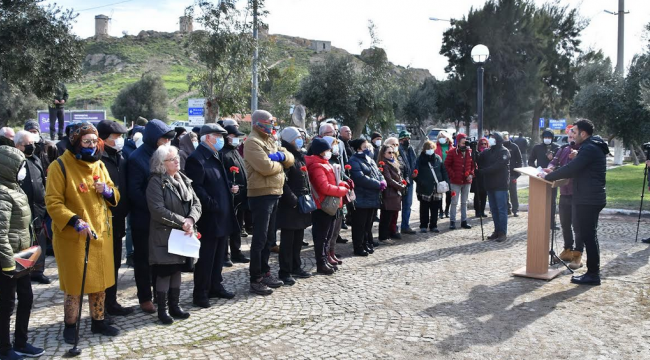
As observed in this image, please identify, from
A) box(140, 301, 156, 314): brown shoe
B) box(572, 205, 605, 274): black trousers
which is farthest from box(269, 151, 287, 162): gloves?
box(572, 205, 605, 274): black trousers

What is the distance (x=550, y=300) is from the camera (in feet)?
21.2

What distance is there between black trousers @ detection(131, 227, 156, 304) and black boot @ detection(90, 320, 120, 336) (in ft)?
2.32

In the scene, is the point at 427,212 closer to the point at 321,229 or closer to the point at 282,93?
the point at 321,229

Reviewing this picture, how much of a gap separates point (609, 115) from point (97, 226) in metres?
21.6

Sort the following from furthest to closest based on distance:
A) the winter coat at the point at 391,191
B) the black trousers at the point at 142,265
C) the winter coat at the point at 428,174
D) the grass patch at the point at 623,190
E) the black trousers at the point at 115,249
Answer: the grass patch at the point at 623,190 < the winter coat at the point at 428,174 < the winter coat at the point at 391,191 < the black trousers at the point at 142,265 < the black trousers at the point at 115,249

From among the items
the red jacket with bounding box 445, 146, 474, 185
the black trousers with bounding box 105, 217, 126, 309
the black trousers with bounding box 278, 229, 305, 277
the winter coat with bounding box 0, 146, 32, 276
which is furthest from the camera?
the red jacket with bounding box 445, 146, 474, 185

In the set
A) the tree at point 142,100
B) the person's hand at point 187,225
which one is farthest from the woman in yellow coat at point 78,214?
the tree at point 142,100

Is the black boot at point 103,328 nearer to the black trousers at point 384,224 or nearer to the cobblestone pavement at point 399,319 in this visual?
the cobblestone pavement at point 399,319

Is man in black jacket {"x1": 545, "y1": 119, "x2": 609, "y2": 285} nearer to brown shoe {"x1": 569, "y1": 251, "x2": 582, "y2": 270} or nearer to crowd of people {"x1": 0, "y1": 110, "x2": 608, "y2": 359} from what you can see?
crowd of people {"x1": 0, "y1": 110, "x2": 608, "y2": 359}

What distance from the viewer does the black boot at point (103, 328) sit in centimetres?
523

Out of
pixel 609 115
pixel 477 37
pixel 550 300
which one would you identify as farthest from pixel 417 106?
pixel 550 300

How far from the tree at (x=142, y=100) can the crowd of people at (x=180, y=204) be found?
4541cm

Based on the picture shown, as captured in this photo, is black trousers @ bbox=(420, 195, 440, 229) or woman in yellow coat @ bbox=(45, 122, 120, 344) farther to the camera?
black trousers @ bbox=(420, 195, 440, 229)

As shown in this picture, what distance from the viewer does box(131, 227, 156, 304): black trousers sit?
5844mm
